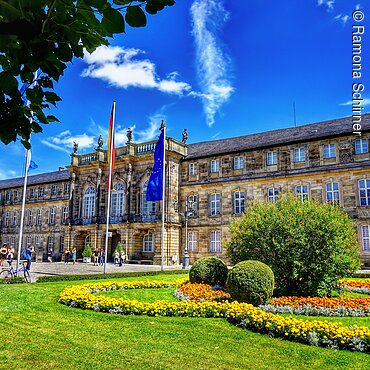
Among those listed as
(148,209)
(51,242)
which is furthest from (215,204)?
(51,242)

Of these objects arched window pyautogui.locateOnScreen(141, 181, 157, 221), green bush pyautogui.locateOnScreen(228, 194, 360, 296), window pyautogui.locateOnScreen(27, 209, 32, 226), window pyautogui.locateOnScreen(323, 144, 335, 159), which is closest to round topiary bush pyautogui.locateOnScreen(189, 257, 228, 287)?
green bush pyautogui.locateOnScreen(228, 194, 360, 296)

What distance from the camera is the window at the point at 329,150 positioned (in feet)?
98.6

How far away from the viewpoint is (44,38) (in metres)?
2.10

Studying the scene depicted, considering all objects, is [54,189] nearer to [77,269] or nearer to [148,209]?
[148,209]

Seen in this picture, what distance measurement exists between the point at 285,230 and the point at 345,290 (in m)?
4.89

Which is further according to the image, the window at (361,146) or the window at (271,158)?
the window at (271,158)

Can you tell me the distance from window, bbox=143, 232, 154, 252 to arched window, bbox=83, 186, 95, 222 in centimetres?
783

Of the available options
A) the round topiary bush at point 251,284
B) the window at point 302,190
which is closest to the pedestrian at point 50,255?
the window at point 302,190

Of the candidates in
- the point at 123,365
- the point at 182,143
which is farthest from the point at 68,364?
the point at 182,143

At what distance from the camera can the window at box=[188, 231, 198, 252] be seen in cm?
3609

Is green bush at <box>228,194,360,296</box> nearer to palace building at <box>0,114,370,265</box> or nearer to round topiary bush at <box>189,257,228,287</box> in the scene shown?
round topiary bush at <box>189,257,228,287</box>

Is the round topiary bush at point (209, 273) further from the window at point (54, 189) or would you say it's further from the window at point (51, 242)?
the window at point (54, 189)

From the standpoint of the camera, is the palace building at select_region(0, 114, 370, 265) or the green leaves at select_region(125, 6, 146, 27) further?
the palace building at select_region(0, 114, 370, 265)

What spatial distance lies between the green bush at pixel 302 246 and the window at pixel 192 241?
70.7 ft
